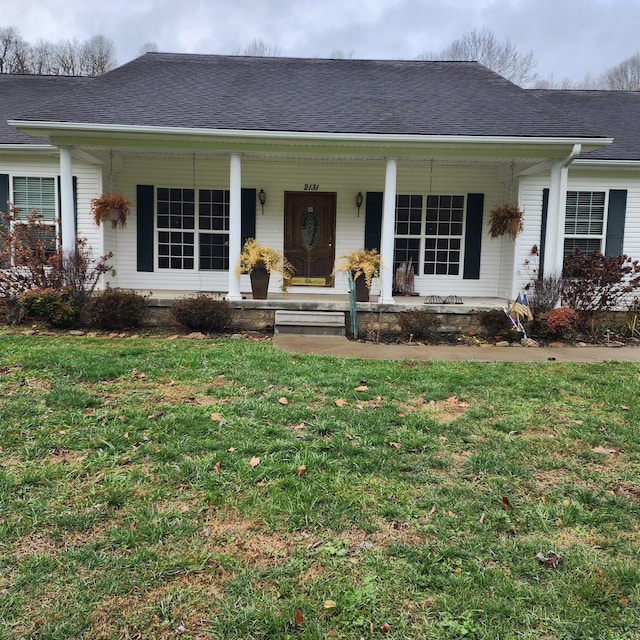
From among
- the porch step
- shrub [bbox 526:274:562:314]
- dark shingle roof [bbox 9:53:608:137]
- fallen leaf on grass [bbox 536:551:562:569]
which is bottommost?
fallen leaf on grass [bbox 536:551:562:569]

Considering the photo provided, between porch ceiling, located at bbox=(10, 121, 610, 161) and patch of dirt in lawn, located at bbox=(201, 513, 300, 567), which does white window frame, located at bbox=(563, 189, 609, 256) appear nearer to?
porch ceiling, located at bbox=(10, 121, 610, 161)

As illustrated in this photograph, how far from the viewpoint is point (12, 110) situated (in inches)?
422

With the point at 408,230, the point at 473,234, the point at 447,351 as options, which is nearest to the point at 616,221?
the point at 473,234

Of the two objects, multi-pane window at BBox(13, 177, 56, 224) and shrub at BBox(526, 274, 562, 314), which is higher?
multi-pane window at BBox(13, 177, 56, 224)

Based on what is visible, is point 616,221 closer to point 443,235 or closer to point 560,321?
point 443,235

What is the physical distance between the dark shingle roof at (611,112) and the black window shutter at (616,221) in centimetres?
70

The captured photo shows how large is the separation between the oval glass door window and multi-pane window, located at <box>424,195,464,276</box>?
2288 mm

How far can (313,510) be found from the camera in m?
2.48

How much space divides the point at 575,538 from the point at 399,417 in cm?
158

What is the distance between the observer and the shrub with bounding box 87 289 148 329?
729cm

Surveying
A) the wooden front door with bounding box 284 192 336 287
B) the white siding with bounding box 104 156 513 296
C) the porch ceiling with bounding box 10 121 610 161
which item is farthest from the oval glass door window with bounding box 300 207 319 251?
the porch ceiling with bounding box 10 121 610 161

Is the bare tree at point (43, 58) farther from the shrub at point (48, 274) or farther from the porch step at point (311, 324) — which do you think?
the porch step at point (311, 324)

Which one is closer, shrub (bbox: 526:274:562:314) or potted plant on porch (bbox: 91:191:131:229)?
shrub (bbox: 526:274:562:314)

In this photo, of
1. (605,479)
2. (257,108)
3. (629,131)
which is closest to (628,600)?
(605,479)
